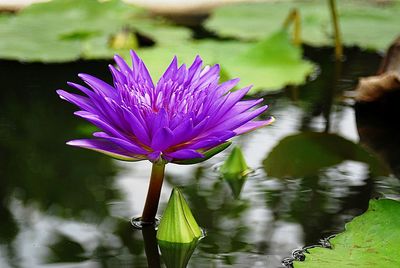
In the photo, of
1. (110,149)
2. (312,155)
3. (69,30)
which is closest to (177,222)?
(110,149)

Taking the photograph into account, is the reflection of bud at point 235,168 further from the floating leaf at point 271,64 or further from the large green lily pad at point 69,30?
the large green lily pad at point 69,30

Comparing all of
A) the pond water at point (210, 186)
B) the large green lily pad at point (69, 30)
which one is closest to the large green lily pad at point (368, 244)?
the pond water at point (210, 186)

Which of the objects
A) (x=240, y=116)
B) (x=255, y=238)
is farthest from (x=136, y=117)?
→ (x=255, y=238)

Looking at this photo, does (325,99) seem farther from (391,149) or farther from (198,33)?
(198,33)

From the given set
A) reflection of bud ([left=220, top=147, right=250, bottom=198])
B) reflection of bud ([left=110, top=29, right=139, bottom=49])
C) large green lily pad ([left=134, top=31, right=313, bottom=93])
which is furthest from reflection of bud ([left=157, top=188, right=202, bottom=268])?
reflection of bud ([left=110, top=29, right=139, bottom=49])

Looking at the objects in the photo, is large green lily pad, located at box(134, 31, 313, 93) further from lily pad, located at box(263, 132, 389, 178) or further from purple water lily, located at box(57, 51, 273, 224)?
purple water lily, located at box(57, 51, 273, 224)
